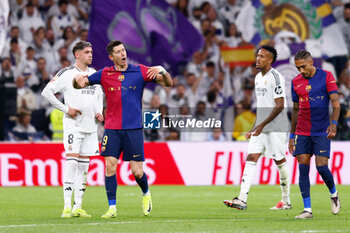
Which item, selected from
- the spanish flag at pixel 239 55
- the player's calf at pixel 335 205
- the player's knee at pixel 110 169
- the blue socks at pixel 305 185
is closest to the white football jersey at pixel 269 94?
the blue socks at pixel 305 185

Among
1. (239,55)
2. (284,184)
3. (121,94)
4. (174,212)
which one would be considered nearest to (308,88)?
(284,184)

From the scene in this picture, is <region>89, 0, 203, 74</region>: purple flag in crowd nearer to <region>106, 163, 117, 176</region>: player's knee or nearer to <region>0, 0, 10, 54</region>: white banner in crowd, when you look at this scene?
<region>0, 0, 10, 54</region>: white banner in crowd

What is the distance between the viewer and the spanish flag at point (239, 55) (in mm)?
21503

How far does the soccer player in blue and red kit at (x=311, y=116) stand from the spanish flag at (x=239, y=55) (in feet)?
34.4

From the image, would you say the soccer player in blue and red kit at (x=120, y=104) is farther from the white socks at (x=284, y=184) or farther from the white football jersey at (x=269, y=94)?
the white socks at (x=284, y=184)

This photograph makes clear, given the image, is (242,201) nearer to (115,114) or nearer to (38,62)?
(115,114)

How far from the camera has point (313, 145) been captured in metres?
10.9

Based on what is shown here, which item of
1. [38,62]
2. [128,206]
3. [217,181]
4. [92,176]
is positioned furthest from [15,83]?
[128,206]

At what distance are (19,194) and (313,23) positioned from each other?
361 inches

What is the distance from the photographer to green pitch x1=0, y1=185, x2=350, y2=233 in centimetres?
962

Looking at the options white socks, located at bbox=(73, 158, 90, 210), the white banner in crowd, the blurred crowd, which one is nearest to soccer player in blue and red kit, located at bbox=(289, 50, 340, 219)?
white socks, located at bbox=(73, 158, 90, 210)

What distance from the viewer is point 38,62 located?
20922 mm

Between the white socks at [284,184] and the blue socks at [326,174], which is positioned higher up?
the blue socks at [326,174]

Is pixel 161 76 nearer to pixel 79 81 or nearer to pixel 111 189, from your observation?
pixel 79 81
